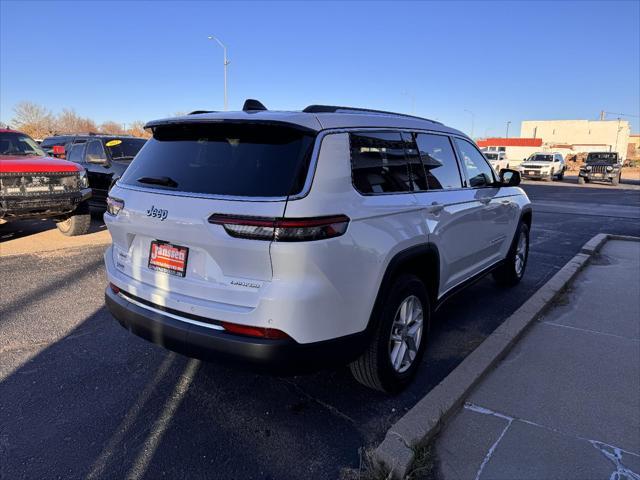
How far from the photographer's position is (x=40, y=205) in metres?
7.20

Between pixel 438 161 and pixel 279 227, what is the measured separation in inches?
76.3

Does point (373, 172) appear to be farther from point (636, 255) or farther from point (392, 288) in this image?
point (636, 255)

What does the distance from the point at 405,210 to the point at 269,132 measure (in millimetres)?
1004

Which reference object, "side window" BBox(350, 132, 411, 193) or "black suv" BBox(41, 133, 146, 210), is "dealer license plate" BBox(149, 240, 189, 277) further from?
"black suv" BBox(41, 133, 146, 210)

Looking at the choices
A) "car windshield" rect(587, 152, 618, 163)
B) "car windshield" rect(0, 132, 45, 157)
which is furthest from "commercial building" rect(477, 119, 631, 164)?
"car windshield" rect(0, 132, 45, 157)

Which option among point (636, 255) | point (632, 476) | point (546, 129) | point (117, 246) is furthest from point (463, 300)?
point (546, 129)

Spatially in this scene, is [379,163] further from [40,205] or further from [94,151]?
[94,151]

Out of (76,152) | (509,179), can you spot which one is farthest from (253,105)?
(76,152)

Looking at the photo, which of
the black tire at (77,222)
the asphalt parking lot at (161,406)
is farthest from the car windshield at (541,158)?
the asphalt parking lot at (161,406)

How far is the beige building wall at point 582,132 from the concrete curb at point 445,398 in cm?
8343

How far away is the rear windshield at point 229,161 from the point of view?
2.48m

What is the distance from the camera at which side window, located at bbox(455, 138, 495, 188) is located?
170 inches

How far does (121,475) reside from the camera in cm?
240

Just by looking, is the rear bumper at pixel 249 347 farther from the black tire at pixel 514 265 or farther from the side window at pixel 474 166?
the black tire at pixel 514 265
